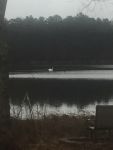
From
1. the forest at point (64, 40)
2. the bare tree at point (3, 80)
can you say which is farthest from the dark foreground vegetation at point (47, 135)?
the forest at point (64, 40)

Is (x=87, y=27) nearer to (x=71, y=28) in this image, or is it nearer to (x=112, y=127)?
(x=71, y=28)

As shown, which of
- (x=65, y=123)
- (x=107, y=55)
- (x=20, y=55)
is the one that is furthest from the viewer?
(x=107, y=55)

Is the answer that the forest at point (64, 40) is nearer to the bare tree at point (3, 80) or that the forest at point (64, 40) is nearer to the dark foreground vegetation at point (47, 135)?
the dark foreground vegetation at point (47, 135)

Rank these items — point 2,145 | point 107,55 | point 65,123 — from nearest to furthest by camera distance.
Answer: point 2,145, point 65,123, point 107,55

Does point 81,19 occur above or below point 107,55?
above

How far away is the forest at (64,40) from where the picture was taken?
80.9 metres

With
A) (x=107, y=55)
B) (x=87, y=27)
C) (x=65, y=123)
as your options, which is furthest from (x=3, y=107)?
(x=87, y=27)

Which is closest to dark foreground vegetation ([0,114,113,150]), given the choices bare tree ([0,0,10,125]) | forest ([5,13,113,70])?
bare tree ([0,0,10,125])

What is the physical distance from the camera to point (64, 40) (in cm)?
8731

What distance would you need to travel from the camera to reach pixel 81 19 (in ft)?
297

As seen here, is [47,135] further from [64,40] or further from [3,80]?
[64,40]

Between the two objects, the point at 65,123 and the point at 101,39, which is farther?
the point at 101,39

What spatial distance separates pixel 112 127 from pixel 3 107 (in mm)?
1880

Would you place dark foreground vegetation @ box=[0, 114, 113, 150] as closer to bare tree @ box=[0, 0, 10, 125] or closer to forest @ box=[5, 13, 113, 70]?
bare tree @ box=[0, 0, 10, 125]
